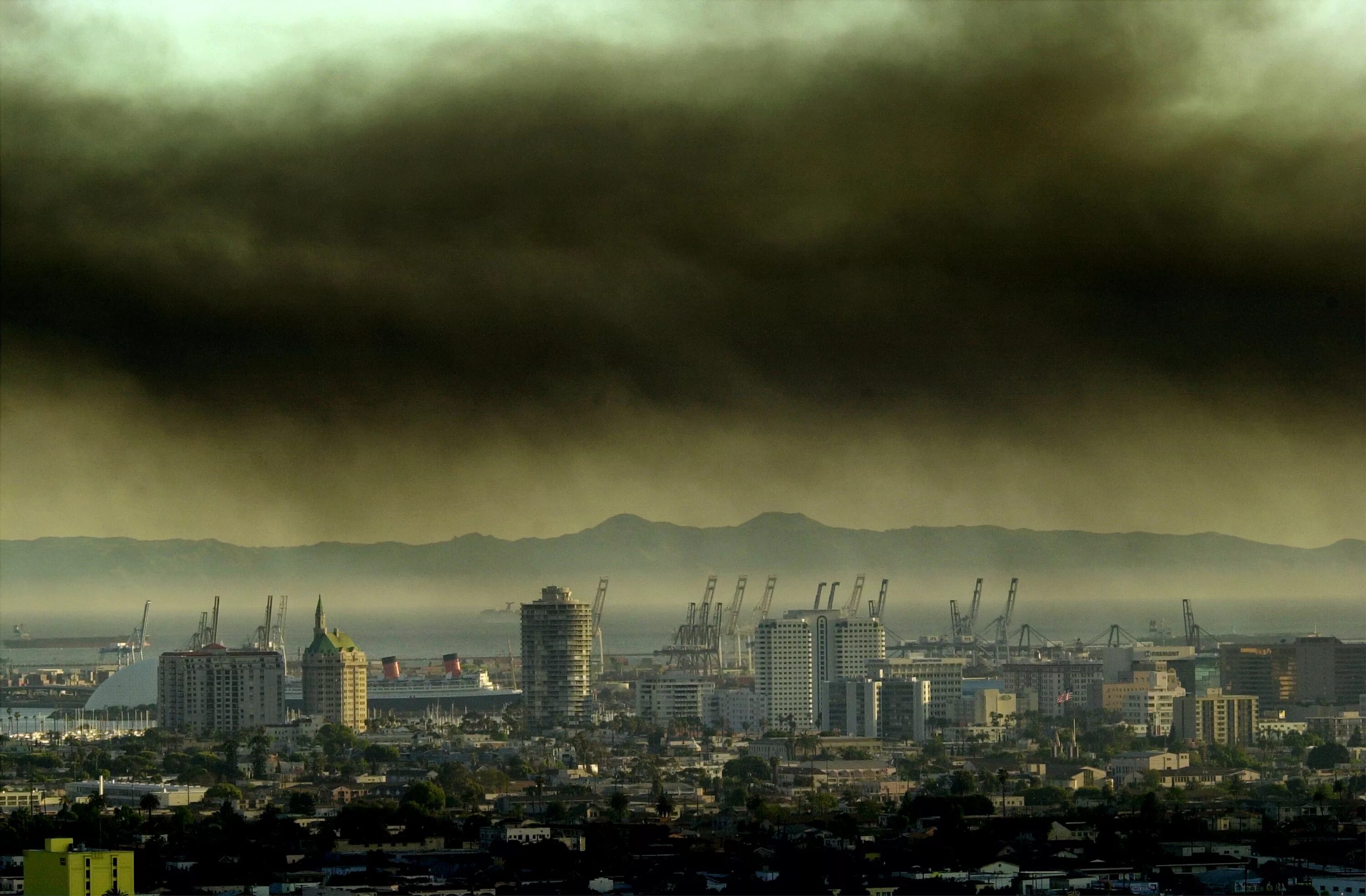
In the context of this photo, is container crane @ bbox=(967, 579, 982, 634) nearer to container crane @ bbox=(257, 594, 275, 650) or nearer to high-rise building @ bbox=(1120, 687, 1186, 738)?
high-rise building @ bbox=(1120, 687, 1186, 738)

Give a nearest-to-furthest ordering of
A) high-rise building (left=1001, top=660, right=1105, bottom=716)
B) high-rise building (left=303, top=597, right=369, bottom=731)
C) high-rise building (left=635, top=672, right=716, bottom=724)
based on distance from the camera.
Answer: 1. high-rise building (left=1001, top=660, right=1105, bottom=716)
2. high-rise building (left=635, top=672, right=716, bottom=724)
3. high-rise building (left=303, top=597, right=369, bottom=731)

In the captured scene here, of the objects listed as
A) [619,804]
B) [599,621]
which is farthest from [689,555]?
[619,804]

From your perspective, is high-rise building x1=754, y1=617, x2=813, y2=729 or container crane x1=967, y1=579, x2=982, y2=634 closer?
high-rise building x1=754, y1=617, x2=813, y2=729

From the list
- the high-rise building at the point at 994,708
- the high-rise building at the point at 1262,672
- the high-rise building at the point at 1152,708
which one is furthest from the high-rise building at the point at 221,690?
the high-rise building at the point at 1262,672

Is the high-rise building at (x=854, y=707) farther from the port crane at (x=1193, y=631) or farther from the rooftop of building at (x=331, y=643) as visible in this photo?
the rooftop of building at (x=331, y=643)

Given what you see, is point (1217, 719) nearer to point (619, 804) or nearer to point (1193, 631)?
point (1193, 631)

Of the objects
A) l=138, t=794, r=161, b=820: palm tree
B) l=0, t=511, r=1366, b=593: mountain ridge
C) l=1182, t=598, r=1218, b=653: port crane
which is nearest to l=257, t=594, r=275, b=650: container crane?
l=0, t=511, r=1366, b=593: mountain ridge
